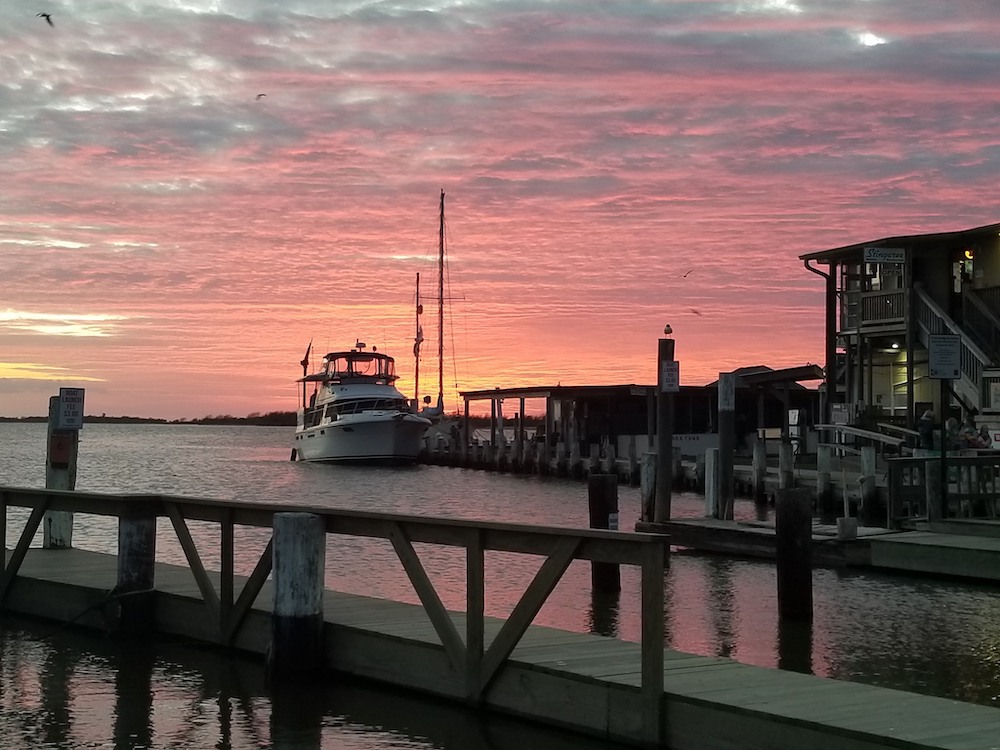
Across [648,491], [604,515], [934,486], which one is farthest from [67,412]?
[934,486]

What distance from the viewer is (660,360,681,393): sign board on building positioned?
846 inches

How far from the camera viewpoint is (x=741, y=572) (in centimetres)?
1905

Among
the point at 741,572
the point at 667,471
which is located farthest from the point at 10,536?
the point at 741,572

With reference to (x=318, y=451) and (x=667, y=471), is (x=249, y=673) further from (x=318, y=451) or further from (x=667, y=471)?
(x=318, y=451)

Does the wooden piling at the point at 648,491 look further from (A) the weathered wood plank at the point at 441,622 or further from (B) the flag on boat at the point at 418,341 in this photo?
(B) the flag on boat at the point at 418,341

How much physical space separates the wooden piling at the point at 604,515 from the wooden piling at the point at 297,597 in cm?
717

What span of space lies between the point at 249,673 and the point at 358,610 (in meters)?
1.10

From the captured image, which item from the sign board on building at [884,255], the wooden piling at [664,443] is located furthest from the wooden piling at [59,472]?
the sign board on building at [884,255]

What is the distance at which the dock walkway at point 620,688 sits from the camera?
7.29 m

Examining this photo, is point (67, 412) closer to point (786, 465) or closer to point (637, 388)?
point (786, 465)

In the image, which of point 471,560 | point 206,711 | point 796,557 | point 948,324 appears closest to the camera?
point 471,560

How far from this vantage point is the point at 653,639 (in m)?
8.00

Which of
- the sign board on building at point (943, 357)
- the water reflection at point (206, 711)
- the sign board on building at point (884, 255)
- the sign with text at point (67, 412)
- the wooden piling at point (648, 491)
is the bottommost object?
the water reflection at point (206, 711)

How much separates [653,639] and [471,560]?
1.67 m
